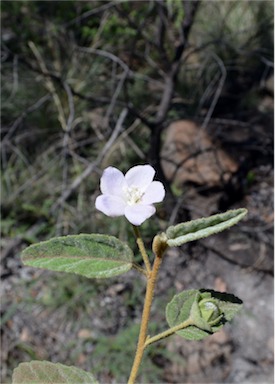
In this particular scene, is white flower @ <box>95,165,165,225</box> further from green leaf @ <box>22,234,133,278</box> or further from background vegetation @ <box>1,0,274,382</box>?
background vegetation @ <box>1,0,274,382</box>

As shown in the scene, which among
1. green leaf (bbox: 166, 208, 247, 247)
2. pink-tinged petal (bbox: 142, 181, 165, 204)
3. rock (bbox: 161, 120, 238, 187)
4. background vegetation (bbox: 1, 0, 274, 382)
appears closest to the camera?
green leaf (bbox: 166, 208, 247, 247)

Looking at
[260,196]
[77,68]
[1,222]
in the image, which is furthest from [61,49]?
[260,196]

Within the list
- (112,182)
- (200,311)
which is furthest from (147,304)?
(112,182)

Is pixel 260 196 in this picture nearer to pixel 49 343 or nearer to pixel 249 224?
pixel 249 224

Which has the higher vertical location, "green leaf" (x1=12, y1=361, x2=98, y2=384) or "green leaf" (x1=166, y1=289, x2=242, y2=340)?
"green leaf" (x1=166, y1=289, x2=242, y2=340)

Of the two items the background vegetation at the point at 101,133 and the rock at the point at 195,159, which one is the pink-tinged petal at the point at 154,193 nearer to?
the background vegetation at the point at 101,133

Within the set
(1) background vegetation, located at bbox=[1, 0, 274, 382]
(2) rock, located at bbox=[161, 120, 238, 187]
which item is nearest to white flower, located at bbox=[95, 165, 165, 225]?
(1) background vegetation, located at bbox=[1, 0, 274, 382]

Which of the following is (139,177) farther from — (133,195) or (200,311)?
(200,311)
